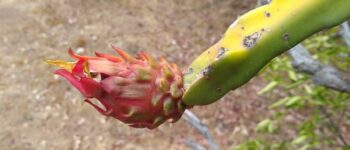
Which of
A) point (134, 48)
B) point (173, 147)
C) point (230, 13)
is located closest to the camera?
point (173, 147)

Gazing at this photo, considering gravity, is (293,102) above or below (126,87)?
below

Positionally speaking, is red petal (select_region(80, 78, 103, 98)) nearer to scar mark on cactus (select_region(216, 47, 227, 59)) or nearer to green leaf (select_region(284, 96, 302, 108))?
scar mark on cactus (select_region(216, 47, 227, 59))

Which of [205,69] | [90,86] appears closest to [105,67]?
[90,86]

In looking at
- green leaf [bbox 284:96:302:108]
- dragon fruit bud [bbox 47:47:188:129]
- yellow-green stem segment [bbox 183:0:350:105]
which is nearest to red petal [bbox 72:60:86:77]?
dragon fruit bud [bbox 47:47:188:129]

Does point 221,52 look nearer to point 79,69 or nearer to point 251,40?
point 251,40

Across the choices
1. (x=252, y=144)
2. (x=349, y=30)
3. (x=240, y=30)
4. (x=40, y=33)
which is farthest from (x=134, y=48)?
(x=240, y=30)

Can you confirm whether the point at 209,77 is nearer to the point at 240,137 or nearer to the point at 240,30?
the point at 240,30

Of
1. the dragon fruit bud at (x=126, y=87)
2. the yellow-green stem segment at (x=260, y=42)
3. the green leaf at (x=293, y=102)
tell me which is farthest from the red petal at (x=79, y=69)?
the green leaf at (x=293, y=102)
